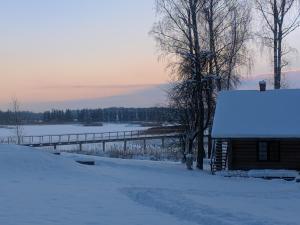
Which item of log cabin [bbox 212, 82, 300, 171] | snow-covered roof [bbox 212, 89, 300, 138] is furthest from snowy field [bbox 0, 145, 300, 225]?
snow-covered roof [bbox 212, 89, 300, 138]

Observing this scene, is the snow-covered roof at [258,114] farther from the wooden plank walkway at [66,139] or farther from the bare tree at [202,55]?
the wooden plank walkway at [66,139]

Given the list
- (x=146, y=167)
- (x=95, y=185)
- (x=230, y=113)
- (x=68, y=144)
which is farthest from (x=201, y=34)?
(x=68, y=144)

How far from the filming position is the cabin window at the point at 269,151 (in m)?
31.8

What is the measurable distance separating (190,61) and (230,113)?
4.31 meters

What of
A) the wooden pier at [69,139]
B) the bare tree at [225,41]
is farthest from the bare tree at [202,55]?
the wooden pier at [69,139]

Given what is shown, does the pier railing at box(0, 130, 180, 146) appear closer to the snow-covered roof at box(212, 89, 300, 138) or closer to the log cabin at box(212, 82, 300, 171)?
the snow-covered roof at box(212, 89, 300, 138)

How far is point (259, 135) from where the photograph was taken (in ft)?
103

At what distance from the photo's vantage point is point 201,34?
3922 centimetres

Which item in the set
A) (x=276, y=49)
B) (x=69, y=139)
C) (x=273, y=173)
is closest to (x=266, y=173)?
(x=273, y=173)

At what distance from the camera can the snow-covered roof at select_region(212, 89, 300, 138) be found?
1252 inches

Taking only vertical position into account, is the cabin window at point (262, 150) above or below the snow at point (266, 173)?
above

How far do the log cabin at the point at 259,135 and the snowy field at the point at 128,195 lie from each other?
2.20 metres

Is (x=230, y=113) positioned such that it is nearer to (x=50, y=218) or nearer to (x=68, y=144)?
(x=50, y=218)

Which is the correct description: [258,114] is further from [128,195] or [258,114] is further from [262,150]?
[128,195]
